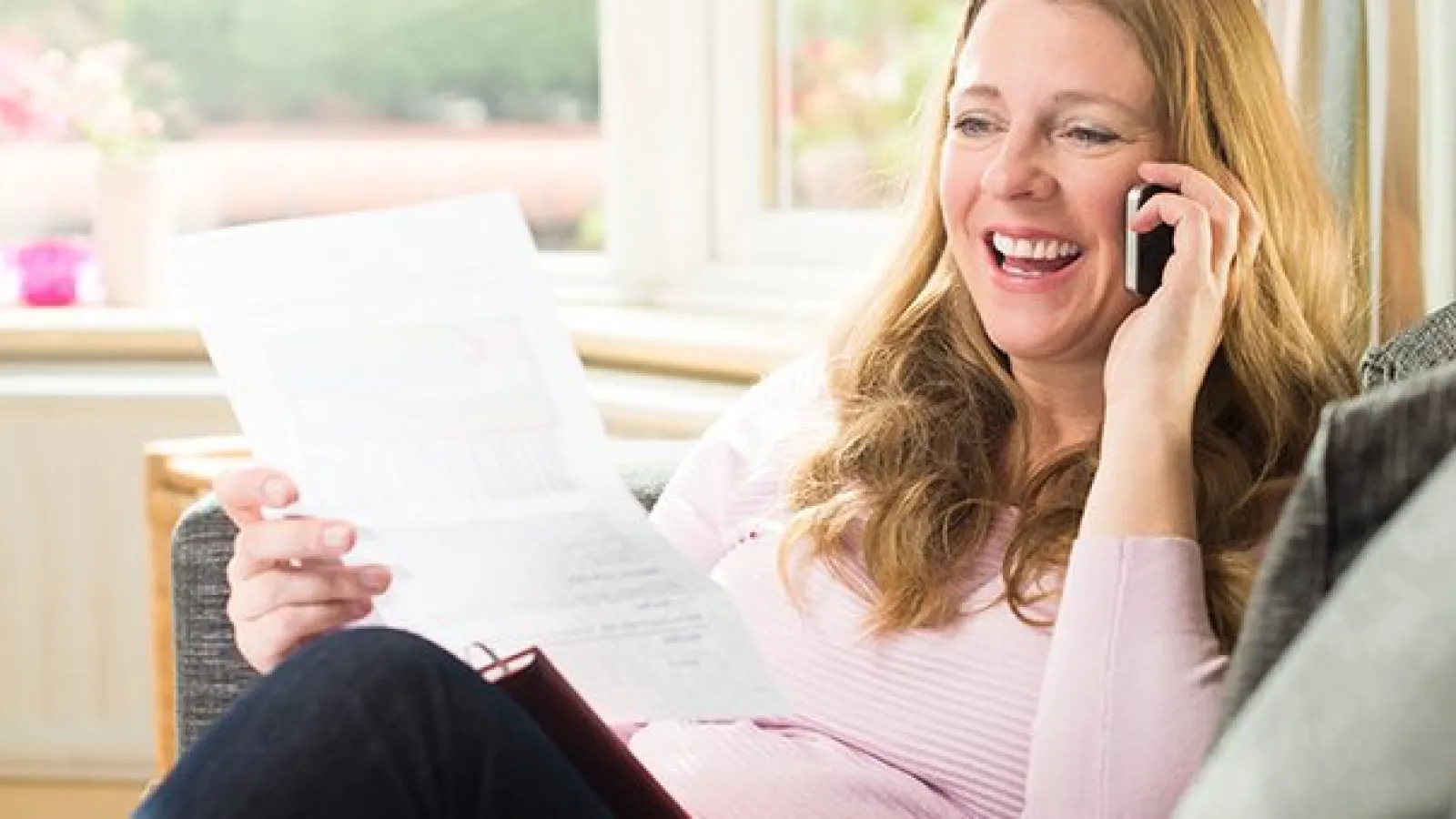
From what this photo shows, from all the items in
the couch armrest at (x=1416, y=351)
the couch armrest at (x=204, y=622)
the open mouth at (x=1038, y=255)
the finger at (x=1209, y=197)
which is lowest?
the couch armrest at (x=204, y=622)

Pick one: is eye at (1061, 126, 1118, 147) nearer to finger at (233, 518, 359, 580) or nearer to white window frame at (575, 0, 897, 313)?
finger at (233, 518, 359, 580)

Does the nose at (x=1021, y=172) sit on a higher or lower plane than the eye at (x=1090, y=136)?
lower

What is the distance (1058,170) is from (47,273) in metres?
1.92

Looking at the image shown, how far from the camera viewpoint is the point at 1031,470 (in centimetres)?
177

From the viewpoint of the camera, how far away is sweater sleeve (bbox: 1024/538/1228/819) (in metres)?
1.47

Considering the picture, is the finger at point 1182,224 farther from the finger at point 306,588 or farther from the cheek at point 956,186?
the finger at point 306,588

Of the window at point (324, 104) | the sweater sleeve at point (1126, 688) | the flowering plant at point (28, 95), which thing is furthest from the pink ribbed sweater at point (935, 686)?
the flowering plant at point (28, 95)

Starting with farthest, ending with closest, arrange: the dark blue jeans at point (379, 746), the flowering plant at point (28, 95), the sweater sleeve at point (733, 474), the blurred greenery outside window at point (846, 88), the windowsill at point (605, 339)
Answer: the flowering plant at point (28, 95)
the blurred greenery outside window at point (846, 88)
the windowsill at point (605, 339)
the sweater sleeve at point (733, 474)
the dark blue jeans at point (379, 746)

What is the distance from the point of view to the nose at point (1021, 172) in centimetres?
168

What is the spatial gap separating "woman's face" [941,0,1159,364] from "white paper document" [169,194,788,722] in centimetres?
37

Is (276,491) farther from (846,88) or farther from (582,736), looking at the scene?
(846,88)

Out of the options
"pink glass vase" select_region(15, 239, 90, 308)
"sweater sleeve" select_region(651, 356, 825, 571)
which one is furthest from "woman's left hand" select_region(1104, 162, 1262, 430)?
"pink glass vase" select_region(15, 239, 90, 308)

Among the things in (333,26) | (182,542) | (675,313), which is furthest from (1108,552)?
(333,26)

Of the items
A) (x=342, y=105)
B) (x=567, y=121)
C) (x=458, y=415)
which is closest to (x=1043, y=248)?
(x=458, y=415)
